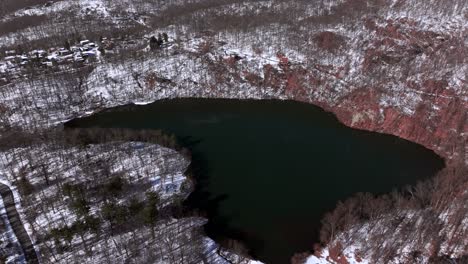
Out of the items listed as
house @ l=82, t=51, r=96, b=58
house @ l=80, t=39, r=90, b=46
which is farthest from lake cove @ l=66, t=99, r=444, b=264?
house @ l=80, t=39, r=90, b=46

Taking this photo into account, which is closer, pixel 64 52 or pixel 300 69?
pixel 300 69

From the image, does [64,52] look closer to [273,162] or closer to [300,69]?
[300,69]

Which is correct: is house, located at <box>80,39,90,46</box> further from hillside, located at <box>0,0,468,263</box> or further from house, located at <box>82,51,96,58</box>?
house, located at <box>82,51,96,58</box>

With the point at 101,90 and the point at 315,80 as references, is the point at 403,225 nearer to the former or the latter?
the point at 315,80

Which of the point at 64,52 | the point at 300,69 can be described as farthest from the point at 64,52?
the point at 300,69

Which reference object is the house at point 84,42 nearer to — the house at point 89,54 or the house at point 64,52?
the house at point 64,52

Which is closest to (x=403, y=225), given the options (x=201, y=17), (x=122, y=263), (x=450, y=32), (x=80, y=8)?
(x=122, y=263)
